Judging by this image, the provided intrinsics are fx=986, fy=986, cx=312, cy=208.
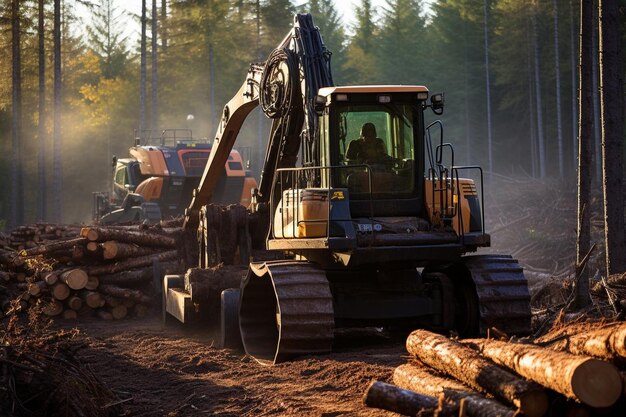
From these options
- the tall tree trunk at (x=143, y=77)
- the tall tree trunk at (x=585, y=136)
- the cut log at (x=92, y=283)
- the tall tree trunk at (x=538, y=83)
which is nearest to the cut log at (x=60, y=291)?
the cut log at (x=92, y=283)

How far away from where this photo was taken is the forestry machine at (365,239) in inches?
484

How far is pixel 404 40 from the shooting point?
7338 centimetres

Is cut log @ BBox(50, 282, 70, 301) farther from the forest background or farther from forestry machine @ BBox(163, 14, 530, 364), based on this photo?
the forest background

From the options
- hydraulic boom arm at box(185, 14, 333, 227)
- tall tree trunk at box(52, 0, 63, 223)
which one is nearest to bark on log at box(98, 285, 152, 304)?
hydraulic boom arm at box(185, 14, 333, 227)

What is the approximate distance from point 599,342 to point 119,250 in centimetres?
1413

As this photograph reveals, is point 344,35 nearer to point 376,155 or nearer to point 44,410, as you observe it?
point 376,155

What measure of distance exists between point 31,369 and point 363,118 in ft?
19.8

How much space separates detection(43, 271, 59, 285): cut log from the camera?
19.5m

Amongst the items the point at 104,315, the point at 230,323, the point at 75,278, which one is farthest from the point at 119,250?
the point at 230,323

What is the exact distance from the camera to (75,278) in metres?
19.6

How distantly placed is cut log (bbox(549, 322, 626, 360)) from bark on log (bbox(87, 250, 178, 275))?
1338 centimetres

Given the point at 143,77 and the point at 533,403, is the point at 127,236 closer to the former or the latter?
Result: the point at 533,403

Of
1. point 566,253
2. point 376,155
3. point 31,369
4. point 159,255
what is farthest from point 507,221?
point 31,369

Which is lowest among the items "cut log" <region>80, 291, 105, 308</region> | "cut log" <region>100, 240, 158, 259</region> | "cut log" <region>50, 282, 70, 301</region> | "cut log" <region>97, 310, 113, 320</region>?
"cut log" <region>97, 310, 113, 320</region>
